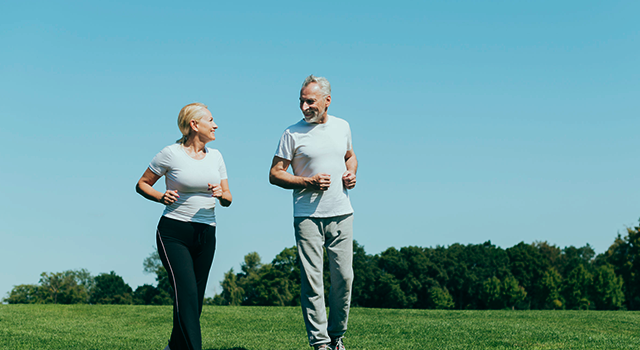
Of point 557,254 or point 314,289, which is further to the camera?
point 557,254

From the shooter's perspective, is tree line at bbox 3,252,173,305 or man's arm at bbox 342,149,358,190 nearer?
man's arm at bbox 342,149,358,190

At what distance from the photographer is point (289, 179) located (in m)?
6.18

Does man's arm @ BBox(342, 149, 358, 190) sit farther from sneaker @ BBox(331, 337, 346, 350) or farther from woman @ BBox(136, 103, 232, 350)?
sneaker @ BBox(331, 337, 346, 350)

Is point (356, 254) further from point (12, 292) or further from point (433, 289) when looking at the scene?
point (12, 292)

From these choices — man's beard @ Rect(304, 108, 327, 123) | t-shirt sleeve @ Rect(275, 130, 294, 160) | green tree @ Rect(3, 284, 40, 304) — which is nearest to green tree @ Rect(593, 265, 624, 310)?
man's beard @ Rect(304, 108, 327, 123)

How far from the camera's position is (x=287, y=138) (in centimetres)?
630

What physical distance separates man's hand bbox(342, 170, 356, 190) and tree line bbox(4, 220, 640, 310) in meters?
55.5

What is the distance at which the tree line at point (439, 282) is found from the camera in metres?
61.1

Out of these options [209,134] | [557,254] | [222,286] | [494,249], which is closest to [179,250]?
[209,134]

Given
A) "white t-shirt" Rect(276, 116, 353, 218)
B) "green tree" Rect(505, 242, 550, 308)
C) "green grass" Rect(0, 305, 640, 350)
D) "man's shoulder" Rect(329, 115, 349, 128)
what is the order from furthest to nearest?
"green tree" Rect(505, 242, 550, 308)
"green grass" Rect(0, 305, 640, 350)
"man's shoulder" Rect(329, 115, 349, 128)
"white t-shirt" Rect(276, 116, 353, 218)

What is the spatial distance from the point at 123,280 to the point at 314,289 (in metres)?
95.4

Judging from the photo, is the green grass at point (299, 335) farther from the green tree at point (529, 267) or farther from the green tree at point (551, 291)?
the green tree at point (529, 267)

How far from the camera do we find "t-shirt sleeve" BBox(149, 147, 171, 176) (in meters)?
5.77

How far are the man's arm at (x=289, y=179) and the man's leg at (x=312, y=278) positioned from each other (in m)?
0.40
